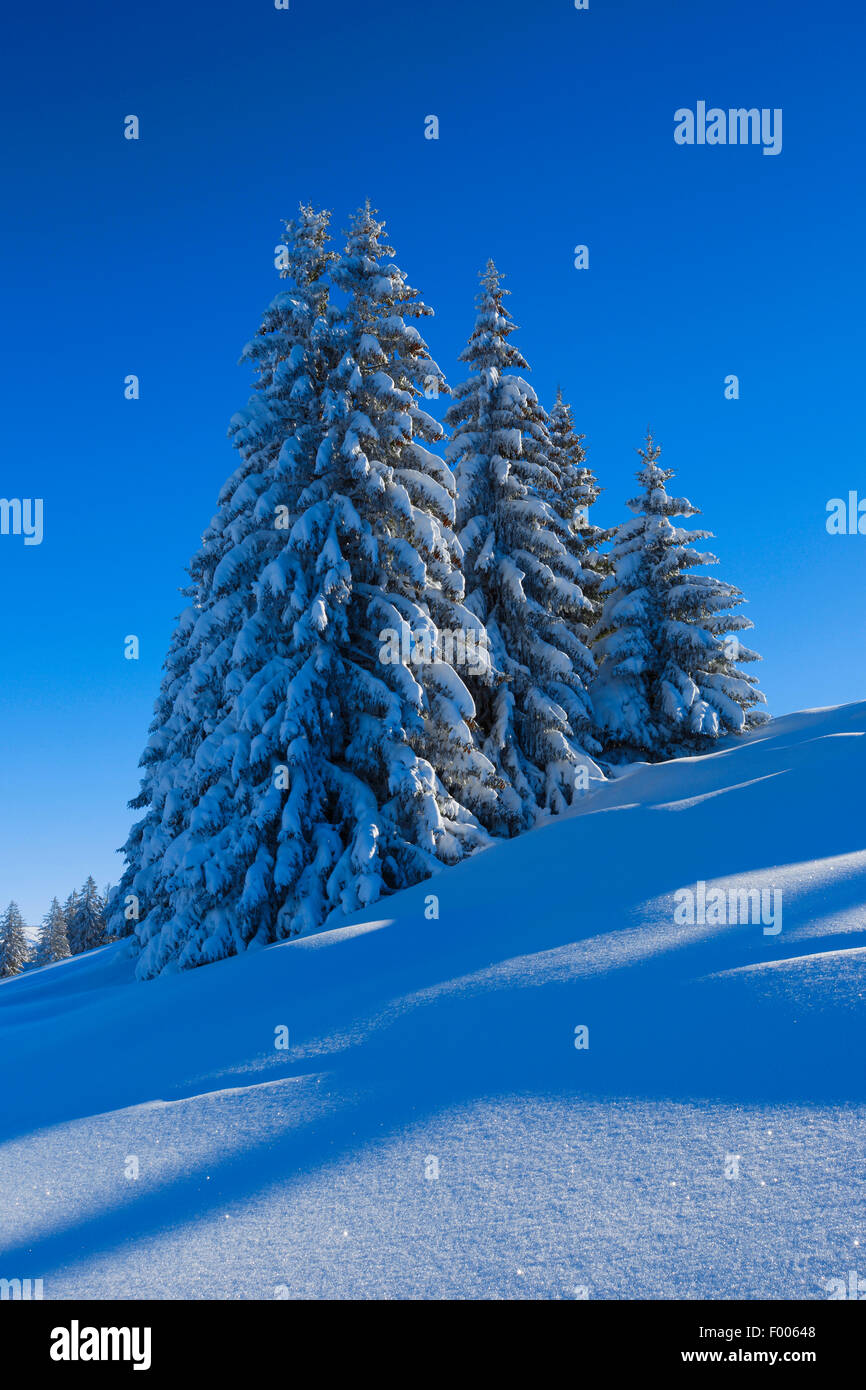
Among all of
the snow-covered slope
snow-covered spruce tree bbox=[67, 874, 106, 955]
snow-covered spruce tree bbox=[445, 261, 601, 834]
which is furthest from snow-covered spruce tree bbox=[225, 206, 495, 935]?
snow-covered spruce tree bbox=[67, 874, 106, 955]

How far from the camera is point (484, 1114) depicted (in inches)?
194

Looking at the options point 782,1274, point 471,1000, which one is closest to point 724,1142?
point 782,1274

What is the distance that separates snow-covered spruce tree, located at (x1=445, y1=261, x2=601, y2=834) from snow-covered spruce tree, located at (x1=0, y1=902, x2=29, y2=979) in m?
42.3

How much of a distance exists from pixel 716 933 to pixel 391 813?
283 inches

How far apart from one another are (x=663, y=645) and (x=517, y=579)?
604 centimetres

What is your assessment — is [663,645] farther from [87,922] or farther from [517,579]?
[87,922]

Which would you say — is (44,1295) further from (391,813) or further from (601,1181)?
(391,813)

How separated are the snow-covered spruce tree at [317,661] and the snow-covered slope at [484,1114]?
2996 mm

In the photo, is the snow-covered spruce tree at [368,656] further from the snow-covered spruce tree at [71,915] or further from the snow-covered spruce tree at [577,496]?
the snow-covered spruce tree at [71,915]

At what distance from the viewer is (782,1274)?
3.10 metres

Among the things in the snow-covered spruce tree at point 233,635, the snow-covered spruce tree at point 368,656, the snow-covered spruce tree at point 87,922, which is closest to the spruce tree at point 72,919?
the snow-covered spruce tree at point 87,922

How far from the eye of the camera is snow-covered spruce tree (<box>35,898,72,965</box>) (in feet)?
168

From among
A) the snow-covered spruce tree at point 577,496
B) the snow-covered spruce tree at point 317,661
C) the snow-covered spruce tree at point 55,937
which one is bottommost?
the snow-covered spruce tree at point 55,937

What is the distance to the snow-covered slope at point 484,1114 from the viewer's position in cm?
353
